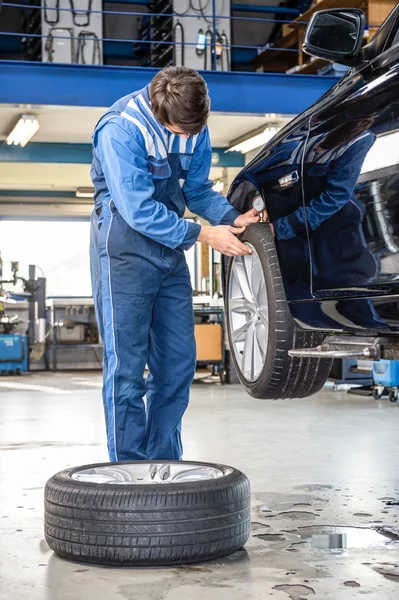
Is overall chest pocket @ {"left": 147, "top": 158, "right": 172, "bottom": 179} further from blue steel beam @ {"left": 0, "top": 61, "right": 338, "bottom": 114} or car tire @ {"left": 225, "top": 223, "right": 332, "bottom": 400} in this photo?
blue steel beam @ {"left": 0, "top": 61, "right": 338, "bottom": 114}

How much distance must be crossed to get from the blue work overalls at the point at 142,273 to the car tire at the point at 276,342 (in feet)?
0.79

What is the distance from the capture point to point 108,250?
2412 mm

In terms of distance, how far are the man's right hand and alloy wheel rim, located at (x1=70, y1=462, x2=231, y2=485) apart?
0.70 metres

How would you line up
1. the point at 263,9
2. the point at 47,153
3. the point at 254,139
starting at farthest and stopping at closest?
A: the point at 263,9, the point at 47,153, the point at 254,139

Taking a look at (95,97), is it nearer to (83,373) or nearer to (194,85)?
(83,373)

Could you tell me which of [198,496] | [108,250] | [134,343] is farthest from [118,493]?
[108,250]

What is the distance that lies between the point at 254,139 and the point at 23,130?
2.66m

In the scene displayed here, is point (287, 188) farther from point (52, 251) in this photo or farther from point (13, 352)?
point (52, 251)

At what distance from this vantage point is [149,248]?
2.44 meters

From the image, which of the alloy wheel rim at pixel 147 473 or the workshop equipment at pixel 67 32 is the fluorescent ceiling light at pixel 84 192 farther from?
the alloy wheel rim at pixel 147 473

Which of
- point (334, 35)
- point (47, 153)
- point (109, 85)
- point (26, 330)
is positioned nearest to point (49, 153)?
point (47, 153)

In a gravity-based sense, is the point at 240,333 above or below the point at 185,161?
below

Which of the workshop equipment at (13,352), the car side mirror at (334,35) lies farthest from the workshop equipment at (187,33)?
the car side mirror at (334,35)

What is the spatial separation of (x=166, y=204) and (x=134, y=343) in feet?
1.48
